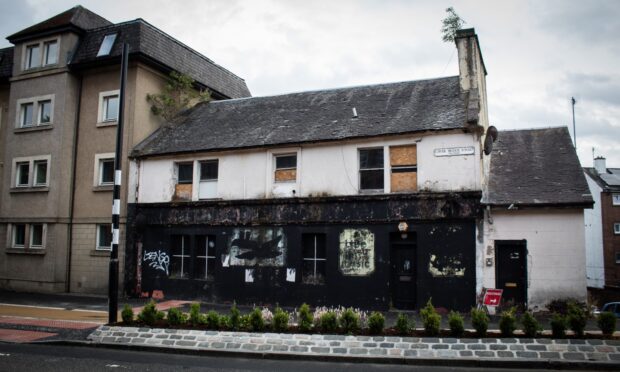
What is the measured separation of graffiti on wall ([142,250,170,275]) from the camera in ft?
63.5

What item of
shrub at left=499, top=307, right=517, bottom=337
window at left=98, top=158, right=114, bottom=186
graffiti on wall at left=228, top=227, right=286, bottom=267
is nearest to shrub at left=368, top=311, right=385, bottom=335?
shrub at left=499, top=307, right=517, bottom=337

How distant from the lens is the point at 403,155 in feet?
54.3

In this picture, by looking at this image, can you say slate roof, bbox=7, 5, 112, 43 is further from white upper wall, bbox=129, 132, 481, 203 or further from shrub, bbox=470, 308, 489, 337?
shrub, bbox=470, 308, 489, 337

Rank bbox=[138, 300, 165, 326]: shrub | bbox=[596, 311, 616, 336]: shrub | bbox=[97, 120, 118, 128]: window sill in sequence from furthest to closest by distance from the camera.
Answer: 1. bbox=[97, 120, 118, 128]: window sill
2. bbox=[138, 300, 165, 326]: shrub
3. bbox=[596, 311, 616, 336]: shrub

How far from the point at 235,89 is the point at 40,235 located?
12.3 m

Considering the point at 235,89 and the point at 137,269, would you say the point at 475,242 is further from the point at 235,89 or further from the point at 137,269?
the point at 235,89

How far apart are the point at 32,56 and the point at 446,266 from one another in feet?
68.7

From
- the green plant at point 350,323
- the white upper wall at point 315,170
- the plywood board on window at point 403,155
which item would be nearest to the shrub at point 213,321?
the green plant at point 350,323

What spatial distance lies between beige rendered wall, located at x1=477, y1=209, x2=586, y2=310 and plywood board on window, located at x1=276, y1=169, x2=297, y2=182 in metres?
6.77

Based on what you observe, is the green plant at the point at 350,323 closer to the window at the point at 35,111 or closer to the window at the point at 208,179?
the window at the point at 208,179

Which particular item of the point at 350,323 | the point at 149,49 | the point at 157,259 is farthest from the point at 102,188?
the point at 350,323

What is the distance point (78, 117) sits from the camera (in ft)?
72.8

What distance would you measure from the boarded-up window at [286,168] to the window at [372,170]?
2529 millimetres

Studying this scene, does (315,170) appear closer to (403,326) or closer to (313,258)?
(313,258)
